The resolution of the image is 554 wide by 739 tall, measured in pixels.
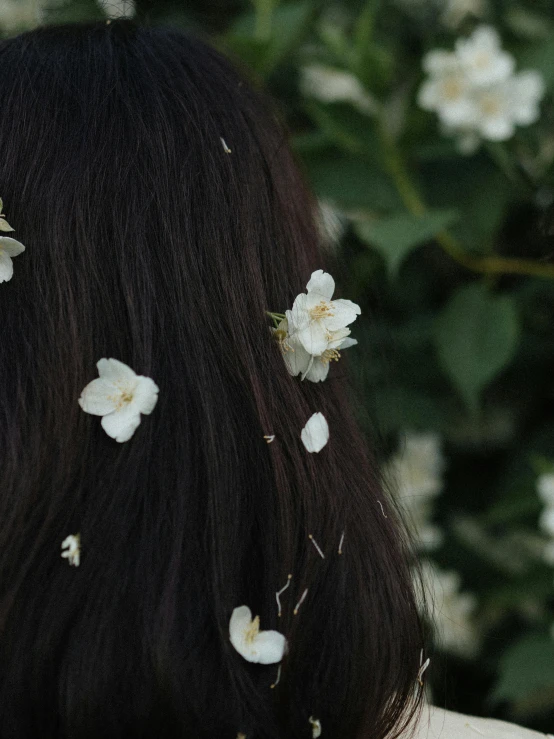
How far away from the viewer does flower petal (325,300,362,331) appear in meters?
0.81

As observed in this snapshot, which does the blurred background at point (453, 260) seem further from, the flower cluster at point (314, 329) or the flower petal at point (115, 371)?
the flower petal at point (115, 371)

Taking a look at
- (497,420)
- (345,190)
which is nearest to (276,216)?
(345,190)

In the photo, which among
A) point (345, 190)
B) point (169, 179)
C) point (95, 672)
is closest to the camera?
point (95, 672)

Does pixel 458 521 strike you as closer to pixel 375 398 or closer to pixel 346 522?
pixel 375 398

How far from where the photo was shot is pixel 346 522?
78 cm

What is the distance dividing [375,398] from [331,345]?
789mm

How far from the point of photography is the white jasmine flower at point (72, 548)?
67 cm

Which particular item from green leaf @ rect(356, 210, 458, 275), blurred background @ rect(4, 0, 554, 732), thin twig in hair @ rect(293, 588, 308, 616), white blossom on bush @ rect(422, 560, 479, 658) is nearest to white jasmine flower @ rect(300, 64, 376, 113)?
blurred background @ rect(4, 0, 554, 732)

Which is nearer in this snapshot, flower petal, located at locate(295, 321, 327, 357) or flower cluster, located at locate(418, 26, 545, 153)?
flower petal, located at locate(295, 321, 327, 357)

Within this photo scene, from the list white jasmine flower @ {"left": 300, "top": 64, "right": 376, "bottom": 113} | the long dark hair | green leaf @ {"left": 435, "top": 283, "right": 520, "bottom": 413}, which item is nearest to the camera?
the long dark hair

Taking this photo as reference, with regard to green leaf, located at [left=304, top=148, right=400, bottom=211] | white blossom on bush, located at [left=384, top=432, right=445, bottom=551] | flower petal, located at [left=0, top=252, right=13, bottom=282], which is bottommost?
white blossom on bush, located at [left=384, top=432, right=445, bottom=551]

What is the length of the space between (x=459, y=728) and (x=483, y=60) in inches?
39.6

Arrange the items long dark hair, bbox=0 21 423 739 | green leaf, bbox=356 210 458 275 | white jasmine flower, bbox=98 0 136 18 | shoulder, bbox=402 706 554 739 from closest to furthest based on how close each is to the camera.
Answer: long dark hair, bbox=0 21 423 739
shoulder, bbox=402 706 554 739
white jasmine flower, bbox=98 0 136 18
green leaf, bbox=356 210 458 275

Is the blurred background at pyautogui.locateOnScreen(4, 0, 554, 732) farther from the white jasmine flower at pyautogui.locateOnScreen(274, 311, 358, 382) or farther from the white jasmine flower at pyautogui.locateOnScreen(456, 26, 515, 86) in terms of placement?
the white jasmine flower at pyautogui.locateOnScreen(274, 311, 358, 382)
